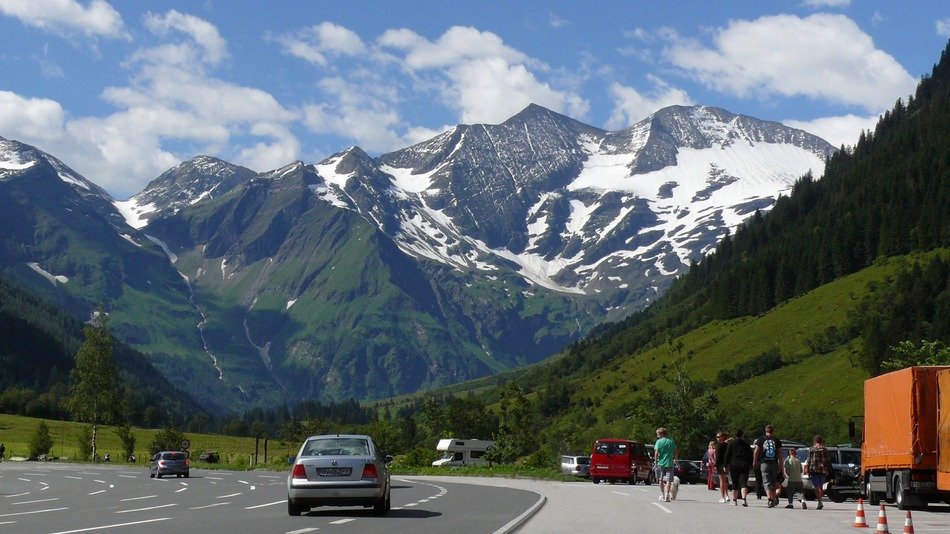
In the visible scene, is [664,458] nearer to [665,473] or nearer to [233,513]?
[665,473]

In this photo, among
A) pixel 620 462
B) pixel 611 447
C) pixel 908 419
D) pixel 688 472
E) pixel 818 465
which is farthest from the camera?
pixel 688 472

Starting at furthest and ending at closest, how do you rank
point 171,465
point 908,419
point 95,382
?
point 95,382 < point 171,465 < point 908,419

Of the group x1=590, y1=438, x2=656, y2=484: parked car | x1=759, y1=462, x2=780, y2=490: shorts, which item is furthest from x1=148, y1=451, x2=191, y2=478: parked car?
x1=759, y1=462, x2=780, y2=490: shorts

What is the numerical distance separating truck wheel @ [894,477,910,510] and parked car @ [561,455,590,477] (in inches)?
1451

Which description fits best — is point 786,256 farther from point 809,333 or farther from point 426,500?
point 426,500

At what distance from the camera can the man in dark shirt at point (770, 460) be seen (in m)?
35.6

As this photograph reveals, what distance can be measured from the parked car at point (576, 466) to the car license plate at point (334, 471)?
1763 inches

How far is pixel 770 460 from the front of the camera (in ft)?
119

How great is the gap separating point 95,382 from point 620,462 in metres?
82.4

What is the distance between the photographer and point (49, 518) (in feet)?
88.8

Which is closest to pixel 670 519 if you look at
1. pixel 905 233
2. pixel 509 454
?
pixel 509 454

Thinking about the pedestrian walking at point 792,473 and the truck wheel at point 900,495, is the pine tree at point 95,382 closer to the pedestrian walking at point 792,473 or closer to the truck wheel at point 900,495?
the pedestrian walking at point 792,473

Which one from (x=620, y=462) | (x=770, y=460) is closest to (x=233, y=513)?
(x=770, y=460)

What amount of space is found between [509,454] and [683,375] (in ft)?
105
